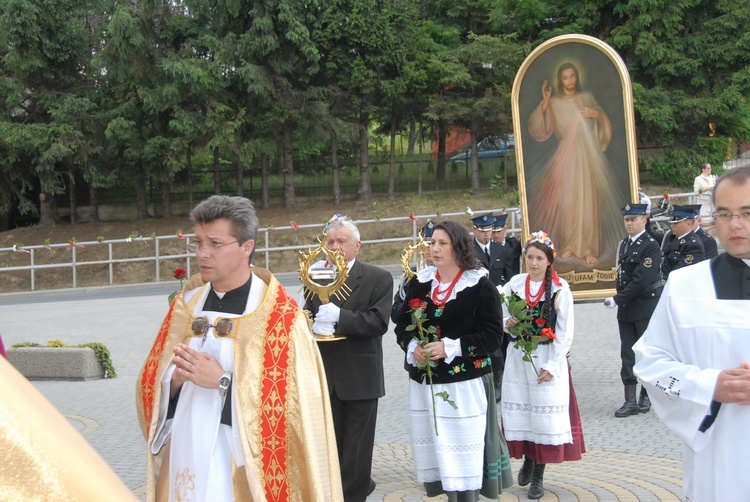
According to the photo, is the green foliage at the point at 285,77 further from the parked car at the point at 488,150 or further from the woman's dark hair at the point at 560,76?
the woman's dark hair at the point at 560,76

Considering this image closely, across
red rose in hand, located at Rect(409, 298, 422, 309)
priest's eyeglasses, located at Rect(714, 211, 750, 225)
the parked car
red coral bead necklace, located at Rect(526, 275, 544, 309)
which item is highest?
the parked car

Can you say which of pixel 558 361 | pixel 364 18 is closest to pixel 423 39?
pixel 364 18

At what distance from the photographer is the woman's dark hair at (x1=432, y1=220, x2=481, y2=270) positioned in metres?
5.87

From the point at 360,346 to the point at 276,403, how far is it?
7.53 feet

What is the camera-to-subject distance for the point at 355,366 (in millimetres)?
6199

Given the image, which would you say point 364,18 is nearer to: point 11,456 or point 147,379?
point 147,379

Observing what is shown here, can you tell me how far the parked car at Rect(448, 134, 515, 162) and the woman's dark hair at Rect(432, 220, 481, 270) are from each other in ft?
97.2

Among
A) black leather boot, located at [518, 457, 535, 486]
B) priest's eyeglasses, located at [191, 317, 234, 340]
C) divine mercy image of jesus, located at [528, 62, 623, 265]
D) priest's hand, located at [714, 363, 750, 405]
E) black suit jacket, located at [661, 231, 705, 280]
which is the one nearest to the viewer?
priest's hand, located at [714, 363, 750, 405]

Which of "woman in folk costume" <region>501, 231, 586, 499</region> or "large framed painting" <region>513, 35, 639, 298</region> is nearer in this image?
"woman in folk costume" <region>501, 231, 586, 499</region>

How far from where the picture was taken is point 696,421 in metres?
3.47

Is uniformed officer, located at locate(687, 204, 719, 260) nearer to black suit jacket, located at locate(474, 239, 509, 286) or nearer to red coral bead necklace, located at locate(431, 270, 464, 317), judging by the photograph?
black suit jacket, located at locate(474, 239, 509, 286)

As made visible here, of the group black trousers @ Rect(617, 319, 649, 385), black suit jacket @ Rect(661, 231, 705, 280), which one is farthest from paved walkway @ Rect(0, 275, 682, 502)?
black suit jacket @ Rect(661, 231, 705, 280)

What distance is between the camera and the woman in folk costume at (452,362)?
578cm

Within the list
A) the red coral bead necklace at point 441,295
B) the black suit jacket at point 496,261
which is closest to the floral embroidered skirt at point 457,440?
the red coral bead necklace at point 441,295
